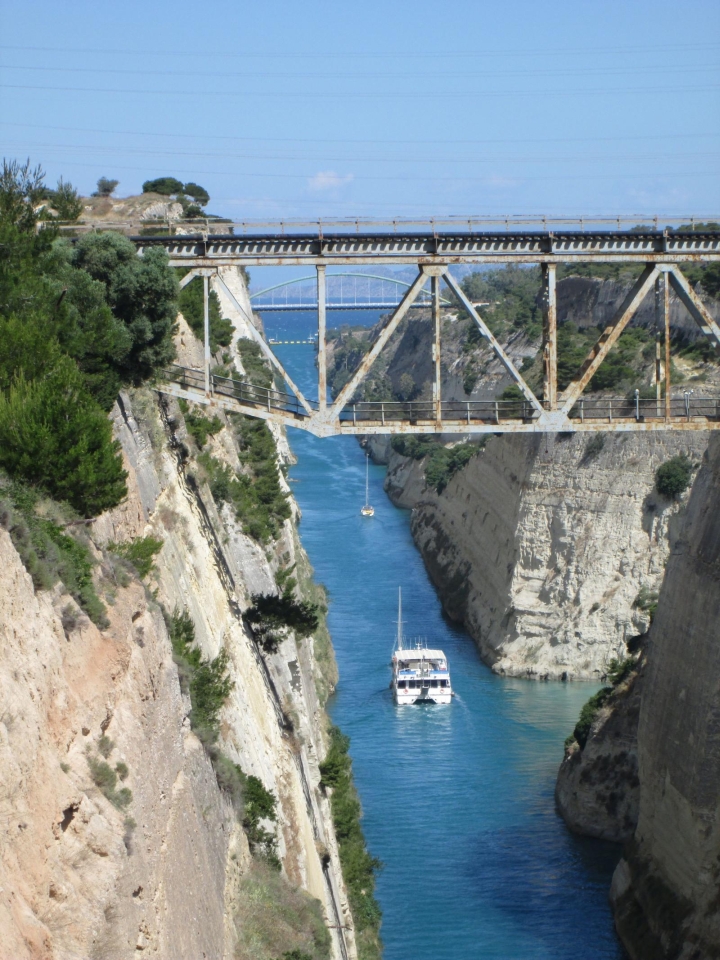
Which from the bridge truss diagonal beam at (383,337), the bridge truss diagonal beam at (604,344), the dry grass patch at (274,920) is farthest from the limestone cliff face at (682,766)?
the bridge truss diagonal beam at (383,337)

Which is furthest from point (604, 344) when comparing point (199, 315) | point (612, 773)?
point (612, 773)

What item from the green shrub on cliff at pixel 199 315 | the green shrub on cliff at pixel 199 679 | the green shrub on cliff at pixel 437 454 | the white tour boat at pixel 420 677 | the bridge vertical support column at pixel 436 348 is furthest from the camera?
the green shrub on cliff at pixel 437 454

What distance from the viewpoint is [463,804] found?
3959cm

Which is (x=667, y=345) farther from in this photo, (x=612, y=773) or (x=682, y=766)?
(x=612, y=773)

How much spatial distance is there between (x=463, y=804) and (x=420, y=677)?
9.07 meters

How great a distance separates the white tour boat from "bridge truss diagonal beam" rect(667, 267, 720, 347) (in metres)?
25.3

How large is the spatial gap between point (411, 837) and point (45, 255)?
20.9 m

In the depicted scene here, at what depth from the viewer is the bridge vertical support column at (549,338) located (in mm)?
24000

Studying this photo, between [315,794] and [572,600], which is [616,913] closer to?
[315,794]

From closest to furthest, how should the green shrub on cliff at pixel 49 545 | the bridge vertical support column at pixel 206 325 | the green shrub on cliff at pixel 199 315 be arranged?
1. the green shrub on cliff at pixel 49 545
2. the bridge vertical support column at pixel 206 325
3. the green shrub on cliff at pixel 199 315

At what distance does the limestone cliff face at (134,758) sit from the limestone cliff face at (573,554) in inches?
1118

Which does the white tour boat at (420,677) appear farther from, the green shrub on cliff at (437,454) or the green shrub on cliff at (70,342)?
the green shrub on cliff at (70,342)

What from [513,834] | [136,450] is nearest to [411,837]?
[513,834]

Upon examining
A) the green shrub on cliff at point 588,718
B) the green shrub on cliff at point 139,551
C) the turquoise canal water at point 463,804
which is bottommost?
the turquoise canal water at point 463,804
